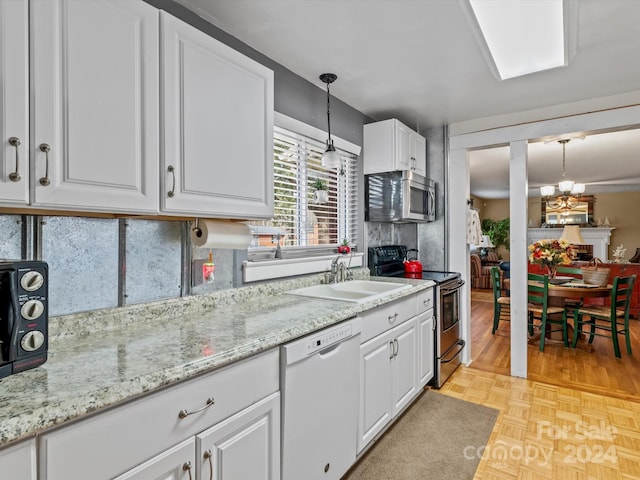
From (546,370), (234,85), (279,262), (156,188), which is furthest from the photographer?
(546,370)

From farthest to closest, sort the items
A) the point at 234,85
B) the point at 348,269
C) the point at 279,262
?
the point at 348,269 → the point at 279,262 → the point at 234,85

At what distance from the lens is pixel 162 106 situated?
4.20 ft

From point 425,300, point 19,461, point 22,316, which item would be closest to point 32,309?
point 22,316

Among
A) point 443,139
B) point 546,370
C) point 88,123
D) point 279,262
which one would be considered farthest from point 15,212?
point 546,370

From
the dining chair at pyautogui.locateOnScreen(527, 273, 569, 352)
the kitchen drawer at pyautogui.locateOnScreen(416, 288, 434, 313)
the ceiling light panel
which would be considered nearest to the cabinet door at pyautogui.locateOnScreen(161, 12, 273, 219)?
the ceiling light panel

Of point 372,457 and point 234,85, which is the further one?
point 372,457

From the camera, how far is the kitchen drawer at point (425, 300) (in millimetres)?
2539

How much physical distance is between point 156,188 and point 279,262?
3.35 ft

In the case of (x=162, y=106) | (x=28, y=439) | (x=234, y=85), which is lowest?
(x=28, y=439)

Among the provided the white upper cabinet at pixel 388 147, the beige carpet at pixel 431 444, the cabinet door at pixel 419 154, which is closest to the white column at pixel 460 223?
the cabinet door at pixel 419 154

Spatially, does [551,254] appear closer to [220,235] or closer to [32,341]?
[220,235]

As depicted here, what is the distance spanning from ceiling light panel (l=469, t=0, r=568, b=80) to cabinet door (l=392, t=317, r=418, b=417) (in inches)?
66.9

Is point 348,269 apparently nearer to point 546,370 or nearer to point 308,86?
point 308,86

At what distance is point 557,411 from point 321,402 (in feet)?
6.47
